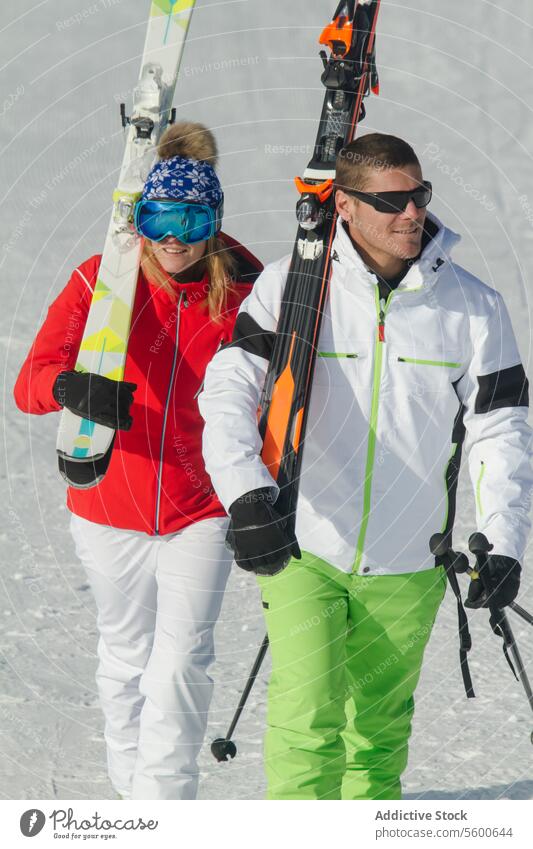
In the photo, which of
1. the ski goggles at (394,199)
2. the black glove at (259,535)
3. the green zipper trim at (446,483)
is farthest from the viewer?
the green zipper trim at (446,483)

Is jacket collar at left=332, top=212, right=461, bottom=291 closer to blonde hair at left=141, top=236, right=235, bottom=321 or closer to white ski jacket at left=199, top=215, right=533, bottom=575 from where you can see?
white ski jacket at left=199, top=215, right=533, bottom=575

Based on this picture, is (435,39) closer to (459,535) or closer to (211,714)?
(459,535)

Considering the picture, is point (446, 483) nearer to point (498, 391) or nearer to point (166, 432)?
point (498, 391)

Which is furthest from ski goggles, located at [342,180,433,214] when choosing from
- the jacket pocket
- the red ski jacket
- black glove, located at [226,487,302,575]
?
black glove, located at [226,487,302,575]

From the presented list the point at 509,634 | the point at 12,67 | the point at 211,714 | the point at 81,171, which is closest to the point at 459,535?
the point at 211,714

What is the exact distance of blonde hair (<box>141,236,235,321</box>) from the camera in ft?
14.6

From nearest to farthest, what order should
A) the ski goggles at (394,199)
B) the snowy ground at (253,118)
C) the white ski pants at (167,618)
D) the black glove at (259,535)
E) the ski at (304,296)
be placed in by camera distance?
1. the black glove at (259,535)
2. the ski goggles at (394,199)
3. the ski at (304,296)
4. the white ski pants at (167,618)
5. the snowy ground at (253,118)

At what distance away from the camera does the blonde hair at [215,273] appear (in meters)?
4.46

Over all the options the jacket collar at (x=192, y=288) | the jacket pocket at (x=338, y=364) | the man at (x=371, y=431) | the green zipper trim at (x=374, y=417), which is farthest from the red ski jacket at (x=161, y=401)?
the green zipper trim at (x=374, y=417)

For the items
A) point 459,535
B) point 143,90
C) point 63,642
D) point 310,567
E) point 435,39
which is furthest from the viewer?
point 435,39

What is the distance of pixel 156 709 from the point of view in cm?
448

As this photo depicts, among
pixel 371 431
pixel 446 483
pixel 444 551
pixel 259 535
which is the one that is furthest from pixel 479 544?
→ pixel 259 535

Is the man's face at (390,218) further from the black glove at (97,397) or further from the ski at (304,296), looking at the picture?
the black glove at (97,397)
